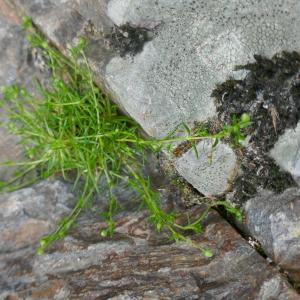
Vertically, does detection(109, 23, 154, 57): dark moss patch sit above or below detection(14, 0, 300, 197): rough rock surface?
above

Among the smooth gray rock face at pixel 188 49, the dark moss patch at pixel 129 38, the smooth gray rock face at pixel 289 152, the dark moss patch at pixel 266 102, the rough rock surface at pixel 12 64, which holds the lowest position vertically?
the smooth gray rock face at pixel 289 152

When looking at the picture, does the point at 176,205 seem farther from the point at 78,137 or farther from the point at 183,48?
the point at 183,48

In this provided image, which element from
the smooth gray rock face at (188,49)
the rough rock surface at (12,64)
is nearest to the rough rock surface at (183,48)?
the smooth gray rock face at (188,49)

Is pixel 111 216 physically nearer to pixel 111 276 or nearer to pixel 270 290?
pixel 111 276

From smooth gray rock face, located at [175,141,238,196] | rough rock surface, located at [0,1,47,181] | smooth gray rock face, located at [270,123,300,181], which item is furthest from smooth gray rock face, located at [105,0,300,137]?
rough rock surface, located at [0,1,47,181]

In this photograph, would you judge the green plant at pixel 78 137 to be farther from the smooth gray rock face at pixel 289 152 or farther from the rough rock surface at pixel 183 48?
the smooth gray rock face at pixel 289 152

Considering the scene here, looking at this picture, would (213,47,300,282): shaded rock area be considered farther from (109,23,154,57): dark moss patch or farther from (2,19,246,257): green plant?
(109,23,154,57): dark moss patch

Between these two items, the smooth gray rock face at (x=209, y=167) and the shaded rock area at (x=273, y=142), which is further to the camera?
the smooth gray rock face at (x=209, y=167)
